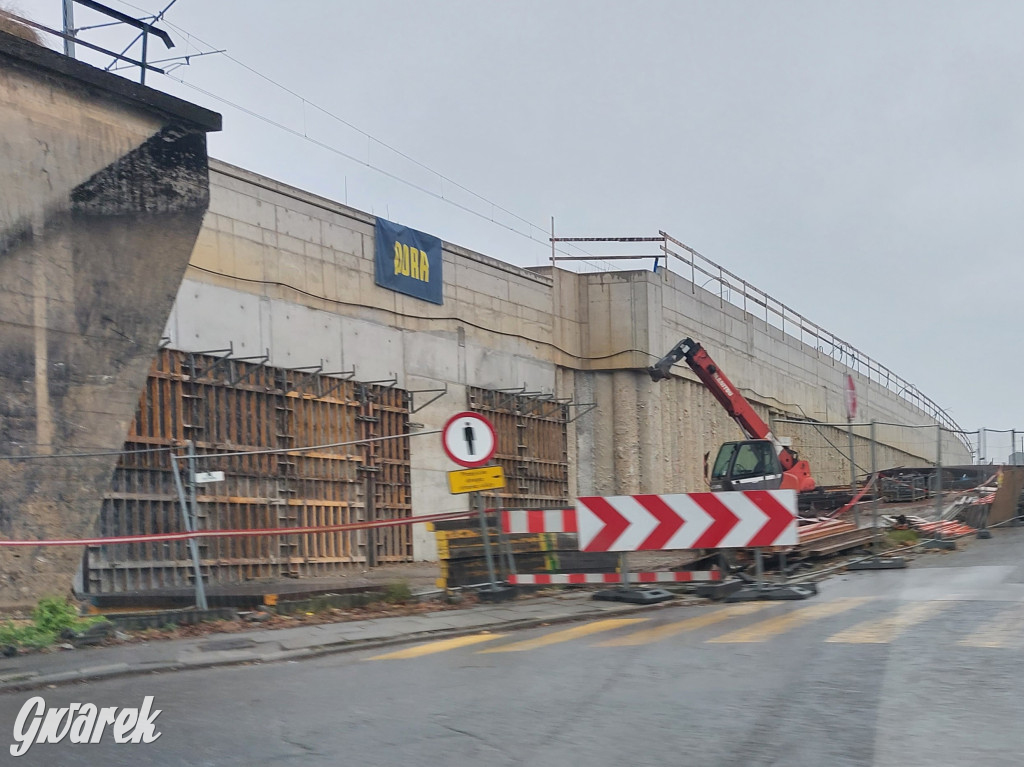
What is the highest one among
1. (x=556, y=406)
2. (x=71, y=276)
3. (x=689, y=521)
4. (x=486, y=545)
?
(x=71, y=276)

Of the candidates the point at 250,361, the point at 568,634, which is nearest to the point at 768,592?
the point at 568,634

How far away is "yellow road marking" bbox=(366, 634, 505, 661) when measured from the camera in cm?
1002

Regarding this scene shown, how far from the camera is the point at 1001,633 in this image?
31.7ft

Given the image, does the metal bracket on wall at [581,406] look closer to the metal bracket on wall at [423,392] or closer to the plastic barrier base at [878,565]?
the metal bracket on wall at [423,392]

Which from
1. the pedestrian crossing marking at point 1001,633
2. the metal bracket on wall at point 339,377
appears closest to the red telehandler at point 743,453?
the metal bracket on wall at point 339,377

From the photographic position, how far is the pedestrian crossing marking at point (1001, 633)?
9.12m

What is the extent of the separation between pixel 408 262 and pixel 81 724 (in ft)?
60.6

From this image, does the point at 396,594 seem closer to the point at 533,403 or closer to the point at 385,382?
the point at 385,382

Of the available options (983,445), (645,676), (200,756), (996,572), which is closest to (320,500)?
(996,572)

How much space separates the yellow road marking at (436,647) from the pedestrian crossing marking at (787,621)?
231 centimetres

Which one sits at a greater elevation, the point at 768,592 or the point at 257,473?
the point at 257,473

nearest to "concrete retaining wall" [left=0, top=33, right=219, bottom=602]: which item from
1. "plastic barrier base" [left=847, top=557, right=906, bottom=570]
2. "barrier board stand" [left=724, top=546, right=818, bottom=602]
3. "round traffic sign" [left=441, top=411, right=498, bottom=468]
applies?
"round traffic sign" [left=441, top=411, right=498, bottom=468]

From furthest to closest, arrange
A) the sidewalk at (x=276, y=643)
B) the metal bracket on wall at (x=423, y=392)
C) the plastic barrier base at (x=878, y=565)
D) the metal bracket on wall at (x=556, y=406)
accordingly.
Result: the metal bracket on wall at (x=556, y=406) → the metal bracket on wall at (x=423, y=392) → the plastic barrier base at (x=878, y=565) → the sidewalk at (x=276, y=643)

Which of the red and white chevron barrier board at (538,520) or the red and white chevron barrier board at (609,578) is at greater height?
the red and white chevron barrier board at (538,520)
